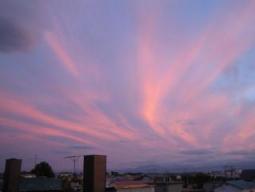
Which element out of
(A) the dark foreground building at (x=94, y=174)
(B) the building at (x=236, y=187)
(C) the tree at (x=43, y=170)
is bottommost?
(A) the dark foreground building at (x=94, y=174)

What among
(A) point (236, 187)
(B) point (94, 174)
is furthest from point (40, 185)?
(B) point (94, 174)

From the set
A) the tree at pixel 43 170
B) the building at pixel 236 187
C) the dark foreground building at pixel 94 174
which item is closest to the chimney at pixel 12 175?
the dark foreground building at pixel 94 174

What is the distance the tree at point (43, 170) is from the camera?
86750 mm

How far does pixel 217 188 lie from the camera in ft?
237

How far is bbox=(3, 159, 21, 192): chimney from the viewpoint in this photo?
8.13 m

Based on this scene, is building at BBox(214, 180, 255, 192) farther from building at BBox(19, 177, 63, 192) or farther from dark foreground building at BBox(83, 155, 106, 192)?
dark foreground building at BBox(83, 155, 106, 192)

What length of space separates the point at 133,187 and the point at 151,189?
3.72m

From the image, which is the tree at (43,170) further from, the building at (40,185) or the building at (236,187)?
the building at (236,187)

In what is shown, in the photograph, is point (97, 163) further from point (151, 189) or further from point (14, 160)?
point (151, 189)

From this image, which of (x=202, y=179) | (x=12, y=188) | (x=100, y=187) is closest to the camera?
(x=100, y=187)

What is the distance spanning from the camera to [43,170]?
287ft

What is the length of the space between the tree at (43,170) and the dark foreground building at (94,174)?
84479 millimetres

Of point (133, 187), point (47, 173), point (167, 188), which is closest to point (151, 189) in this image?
point (133, 187)

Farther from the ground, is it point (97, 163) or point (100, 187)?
point (97, 163)
